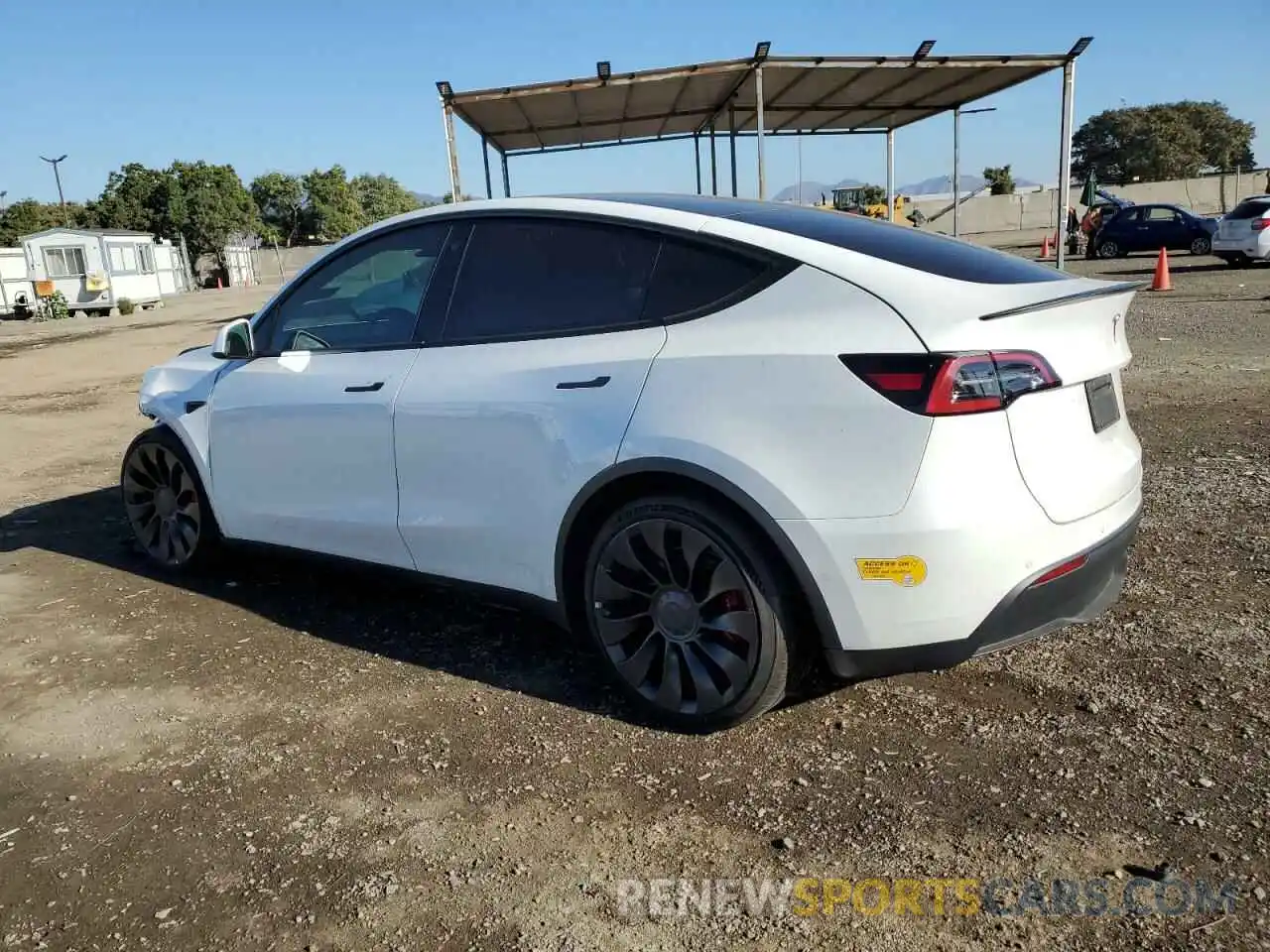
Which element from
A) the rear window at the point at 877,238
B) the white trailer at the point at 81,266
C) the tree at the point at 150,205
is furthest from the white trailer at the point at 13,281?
the rear window at the point at 877,238

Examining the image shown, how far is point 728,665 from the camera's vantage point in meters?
2.98

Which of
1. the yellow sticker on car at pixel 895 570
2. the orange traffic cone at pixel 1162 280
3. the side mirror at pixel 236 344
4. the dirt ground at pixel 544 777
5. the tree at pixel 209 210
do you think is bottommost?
the dirt ground at pixel 544 777

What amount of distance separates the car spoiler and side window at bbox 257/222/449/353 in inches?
81.6

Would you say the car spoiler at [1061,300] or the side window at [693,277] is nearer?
the car spoiler at [1061,300]

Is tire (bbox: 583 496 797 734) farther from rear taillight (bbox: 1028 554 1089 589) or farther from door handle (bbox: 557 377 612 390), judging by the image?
rear taillight (bbox: 1028 554 1089 589)

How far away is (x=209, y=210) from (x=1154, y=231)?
160 feet

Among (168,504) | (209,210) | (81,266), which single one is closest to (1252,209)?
(168,504)

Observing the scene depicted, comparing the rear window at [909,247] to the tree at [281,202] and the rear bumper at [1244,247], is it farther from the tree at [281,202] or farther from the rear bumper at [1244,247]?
the tree at [281,202]

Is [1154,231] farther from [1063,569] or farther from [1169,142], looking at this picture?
[1169,142]

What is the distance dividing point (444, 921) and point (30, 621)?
319 cm

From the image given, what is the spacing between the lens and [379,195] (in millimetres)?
125188

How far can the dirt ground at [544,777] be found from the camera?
2.34m

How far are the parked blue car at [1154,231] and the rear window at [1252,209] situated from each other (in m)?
4.49

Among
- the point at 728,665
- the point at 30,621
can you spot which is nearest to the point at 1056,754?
the point at 728,665
